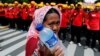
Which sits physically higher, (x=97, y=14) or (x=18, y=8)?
(x=97, y=14)

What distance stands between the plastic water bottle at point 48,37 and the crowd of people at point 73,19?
18.0ft

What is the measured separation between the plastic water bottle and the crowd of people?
5488 mm

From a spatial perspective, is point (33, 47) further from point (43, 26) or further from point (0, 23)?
point (0, 23)

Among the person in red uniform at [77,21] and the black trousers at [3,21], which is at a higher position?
the person in red uniform at [77,21]

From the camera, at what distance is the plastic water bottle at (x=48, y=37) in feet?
6.20

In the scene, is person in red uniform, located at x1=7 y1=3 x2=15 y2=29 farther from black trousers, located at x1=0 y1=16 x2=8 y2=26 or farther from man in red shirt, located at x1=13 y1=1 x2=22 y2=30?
black trousers, located at x1=0 y1=16 x2=8 y2=26

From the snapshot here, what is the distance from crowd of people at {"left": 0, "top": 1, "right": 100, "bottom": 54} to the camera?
11297 millimetres

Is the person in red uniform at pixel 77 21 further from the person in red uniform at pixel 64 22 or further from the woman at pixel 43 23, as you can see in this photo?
the woman at pixel 43 23

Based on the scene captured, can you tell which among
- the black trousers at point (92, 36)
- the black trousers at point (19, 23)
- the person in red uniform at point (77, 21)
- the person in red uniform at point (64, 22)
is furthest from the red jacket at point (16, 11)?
the black trousers at point (92, 36)

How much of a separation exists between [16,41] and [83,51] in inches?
131

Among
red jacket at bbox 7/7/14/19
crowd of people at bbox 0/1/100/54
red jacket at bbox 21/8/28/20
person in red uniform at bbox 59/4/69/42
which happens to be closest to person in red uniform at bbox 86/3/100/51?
crowd of people at bbox 0/1/100/54

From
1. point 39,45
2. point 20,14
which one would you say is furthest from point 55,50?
point 20,14

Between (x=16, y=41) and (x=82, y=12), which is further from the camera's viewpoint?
(x=16, y=41)

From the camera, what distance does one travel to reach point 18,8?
59.1 ft
